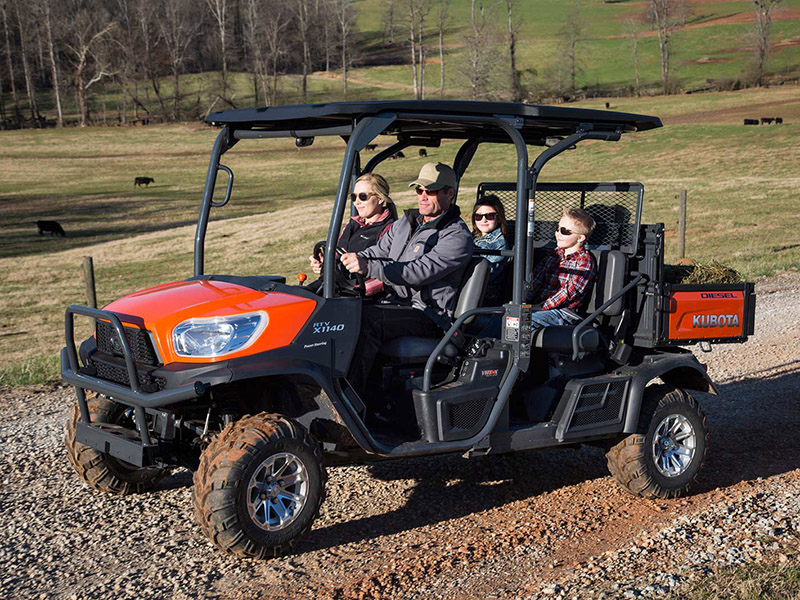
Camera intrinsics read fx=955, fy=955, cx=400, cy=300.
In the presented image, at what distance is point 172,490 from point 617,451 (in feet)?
9.40

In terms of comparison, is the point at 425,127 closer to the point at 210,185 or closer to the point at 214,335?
the point at 210,185

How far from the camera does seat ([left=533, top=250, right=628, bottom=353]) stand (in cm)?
577

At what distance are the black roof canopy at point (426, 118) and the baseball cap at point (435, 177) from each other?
270 mm

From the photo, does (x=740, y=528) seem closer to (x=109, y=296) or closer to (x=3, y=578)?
(x=3, y=578)

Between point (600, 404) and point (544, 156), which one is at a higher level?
point (544, 156)

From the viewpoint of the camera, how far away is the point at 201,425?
534 centimetres

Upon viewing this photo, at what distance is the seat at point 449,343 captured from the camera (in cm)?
559

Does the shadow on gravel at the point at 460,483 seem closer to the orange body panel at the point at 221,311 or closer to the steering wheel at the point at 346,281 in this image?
the orange body panel at the point at 221,311

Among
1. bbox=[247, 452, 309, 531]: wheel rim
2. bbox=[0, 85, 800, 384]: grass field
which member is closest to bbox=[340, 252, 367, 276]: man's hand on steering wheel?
bbox=[247, 452, 309, 531]: wheel rim

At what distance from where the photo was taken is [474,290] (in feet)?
18.8

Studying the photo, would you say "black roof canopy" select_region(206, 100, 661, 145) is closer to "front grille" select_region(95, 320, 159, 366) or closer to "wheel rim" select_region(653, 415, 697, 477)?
"front grille" select_region(95, 320, 159, 366)

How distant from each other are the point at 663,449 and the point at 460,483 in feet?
4.43

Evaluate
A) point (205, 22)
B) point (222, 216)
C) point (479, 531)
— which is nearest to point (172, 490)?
point (479, 531)

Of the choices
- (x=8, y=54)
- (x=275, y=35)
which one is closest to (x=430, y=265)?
(x=275, y=35)
